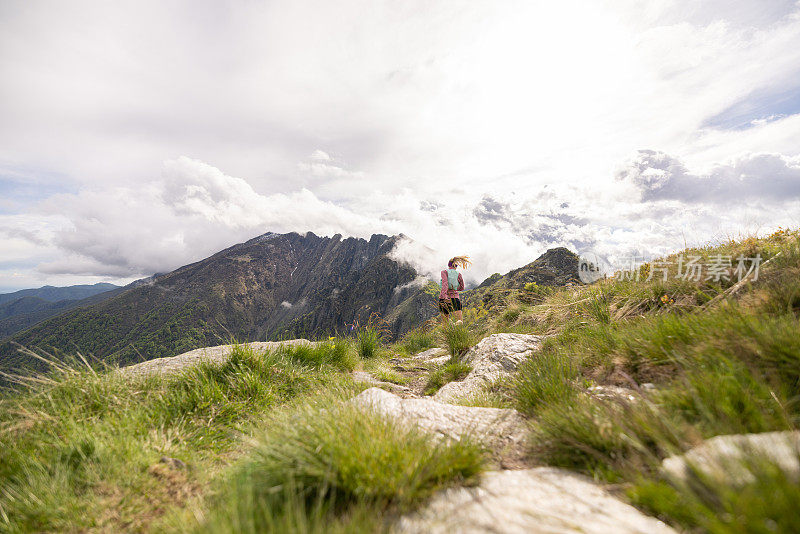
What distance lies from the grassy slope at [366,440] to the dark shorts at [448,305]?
8054mm

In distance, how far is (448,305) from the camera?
1265 cm

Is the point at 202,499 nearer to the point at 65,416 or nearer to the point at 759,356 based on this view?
the point at 65,416

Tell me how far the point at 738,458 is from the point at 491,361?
5.07 meters

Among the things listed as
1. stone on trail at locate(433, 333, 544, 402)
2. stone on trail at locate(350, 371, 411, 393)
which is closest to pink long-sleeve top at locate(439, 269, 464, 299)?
stone on trail at locate(433, 333, 544, 402)

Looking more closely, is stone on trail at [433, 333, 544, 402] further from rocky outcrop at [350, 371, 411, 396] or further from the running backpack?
the running backpack

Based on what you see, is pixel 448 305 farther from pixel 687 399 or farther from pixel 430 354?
pixel 687 399

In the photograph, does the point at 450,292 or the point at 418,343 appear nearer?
the point at 418,343

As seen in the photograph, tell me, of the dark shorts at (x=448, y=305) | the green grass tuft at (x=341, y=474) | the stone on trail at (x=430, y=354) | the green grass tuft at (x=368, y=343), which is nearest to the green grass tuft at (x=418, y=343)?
the stone on trail at (x=430, y=354)

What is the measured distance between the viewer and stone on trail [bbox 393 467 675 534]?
1.58 metres

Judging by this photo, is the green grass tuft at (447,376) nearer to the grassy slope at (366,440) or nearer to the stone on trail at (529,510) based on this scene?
the grassy slope at (366,440)

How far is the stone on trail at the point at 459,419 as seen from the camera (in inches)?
114

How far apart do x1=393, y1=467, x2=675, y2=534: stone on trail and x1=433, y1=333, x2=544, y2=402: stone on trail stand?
3.00 meters

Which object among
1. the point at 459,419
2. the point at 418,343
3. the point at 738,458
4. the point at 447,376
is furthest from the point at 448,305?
the point at 738,458

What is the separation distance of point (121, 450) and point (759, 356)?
5617mm
